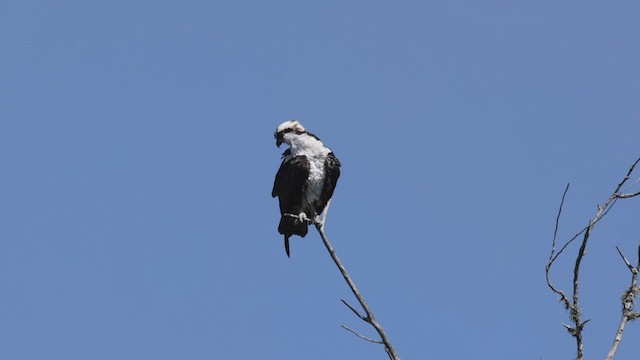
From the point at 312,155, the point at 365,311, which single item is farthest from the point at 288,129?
the point at 365,311

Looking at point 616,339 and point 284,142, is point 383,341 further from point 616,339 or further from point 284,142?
point 284,142

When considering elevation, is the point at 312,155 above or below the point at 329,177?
above

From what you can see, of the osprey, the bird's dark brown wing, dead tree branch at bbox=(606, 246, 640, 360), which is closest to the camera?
dead tree branch at bbox=(606, 246, 640, 360)

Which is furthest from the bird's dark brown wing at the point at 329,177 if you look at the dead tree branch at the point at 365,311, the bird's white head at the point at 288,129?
the dead tree branch at the point at 365,311

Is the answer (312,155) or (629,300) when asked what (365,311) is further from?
(312,155)

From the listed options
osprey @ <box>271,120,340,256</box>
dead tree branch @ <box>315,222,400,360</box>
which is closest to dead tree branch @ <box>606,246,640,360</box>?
dead tree branch @ <box>315,222,400,360</box>

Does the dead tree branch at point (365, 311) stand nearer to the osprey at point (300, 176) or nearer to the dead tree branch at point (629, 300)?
the dead tree branch at point (629, 300)

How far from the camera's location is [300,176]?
1116cm

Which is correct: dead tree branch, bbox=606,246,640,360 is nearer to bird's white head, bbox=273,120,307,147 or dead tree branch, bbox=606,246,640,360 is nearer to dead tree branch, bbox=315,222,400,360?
dead tree branch, bbox=315,222,400,360

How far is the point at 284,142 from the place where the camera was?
37.9 ft

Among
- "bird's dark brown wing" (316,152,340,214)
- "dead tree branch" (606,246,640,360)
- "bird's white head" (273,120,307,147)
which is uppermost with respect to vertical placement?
"bird's white head" (273,120,307,147)

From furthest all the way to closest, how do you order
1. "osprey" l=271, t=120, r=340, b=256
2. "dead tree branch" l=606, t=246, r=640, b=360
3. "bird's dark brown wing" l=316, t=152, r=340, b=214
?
"bird's dark brown wing" l=316, t=152, r=340, b=214 < "osprey" l=271, t=120, r=340, b=256 < "dead tree branch" l=606, t=246, r=640, b=360

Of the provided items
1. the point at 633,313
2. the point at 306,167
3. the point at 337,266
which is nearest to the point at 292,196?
the point at 306,167

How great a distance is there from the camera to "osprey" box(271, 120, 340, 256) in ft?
36.9
